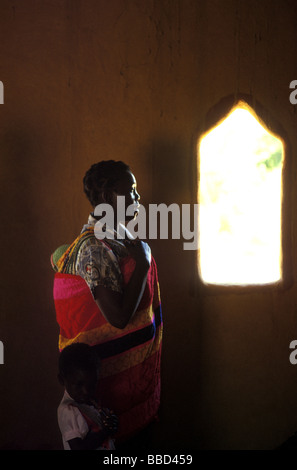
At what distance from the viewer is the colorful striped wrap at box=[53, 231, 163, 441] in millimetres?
1541

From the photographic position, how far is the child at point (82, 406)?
1.45m

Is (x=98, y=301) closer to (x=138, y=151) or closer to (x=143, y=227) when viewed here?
(x=143, y=227)

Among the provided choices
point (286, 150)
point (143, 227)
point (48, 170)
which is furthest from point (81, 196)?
point (286, 150)

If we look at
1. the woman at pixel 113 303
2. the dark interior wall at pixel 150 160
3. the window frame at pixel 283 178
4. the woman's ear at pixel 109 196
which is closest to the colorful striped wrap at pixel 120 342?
the woman at pixel 113 303

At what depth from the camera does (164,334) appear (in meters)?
2.43

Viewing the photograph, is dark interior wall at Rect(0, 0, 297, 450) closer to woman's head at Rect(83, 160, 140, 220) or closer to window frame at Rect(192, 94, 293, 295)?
window frame at Rect(192, 94, 293, 295)

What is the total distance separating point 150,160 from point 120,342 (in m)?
1.21

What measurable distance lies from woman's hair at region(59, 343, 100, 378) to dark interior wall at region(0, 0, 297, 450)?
0.79 meters

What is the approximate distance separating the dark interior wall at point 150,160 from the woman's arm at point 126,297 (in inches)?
32.0

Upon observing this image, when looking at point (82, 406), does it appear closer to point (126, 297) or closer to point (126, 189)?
point (126, 297)

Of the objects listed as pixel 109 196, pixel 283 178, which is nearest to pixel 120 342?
pixel 109 196

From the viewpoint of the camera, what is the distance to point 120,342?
1.59m

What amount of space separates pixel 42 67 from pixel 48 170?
1.95ft

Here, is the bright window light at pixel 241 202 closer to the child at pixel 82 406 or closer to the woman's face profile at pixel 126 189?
the woman's face profile at pixel 126 189
